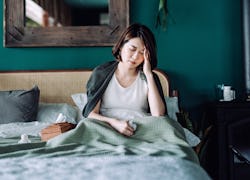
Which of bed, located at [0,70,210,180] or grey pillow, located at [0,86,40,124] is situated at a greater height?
grey pillow, located at [0,86,40,124]

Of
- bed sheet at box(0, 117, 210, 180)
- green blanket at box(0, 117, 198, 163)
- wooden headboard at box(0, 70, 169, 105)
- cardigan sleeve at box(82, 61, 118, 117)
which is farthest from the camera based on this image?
wooden headboard at box(0, 70, 169, 105)

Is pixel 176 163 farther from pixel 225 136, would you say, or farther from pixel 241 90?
pixel 241 90

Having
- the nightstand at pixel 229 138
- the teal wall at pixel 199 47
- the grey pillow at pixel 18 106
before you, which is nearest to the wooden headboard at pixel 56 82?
the teal wall at pixel 199 47

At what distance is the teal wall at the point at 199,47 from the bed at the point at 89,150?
3.09 feet

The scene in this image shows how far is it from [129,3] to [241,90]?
1.12m

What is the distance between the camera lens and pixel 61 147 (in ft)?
5.09

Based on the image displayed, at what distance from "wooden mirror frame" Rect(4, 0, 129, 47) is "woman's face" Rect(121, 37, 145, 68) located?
2.77 ft

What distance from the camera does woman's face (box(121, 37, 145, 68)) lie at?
221 centimetres

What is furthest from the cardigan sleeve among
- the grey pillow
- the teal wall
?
the teal wall

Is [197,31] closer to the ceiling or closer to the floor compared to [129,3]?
closer to the floor

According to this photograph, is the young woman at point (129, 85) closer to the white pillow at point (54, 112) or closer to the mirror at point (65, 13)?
the white pillow at point (54, 112)

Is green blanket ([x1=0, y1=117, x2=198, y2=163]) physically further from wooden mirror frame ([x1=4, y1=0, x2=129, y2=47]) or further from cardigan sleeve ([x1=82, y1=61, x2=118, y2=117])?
wooden mirror frame ([x1=4, y1=0, x2=129, y2=47])

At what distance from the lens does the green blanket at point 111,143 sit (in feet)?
4.84

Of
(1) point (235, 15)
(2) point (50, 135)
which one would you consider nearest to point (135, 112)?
(2) point (50, 135)
